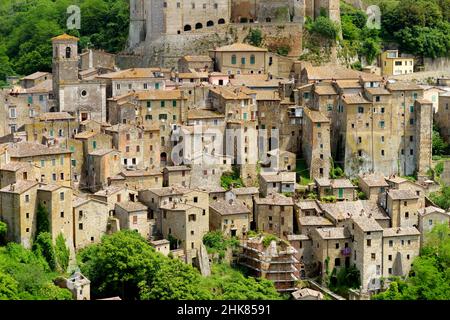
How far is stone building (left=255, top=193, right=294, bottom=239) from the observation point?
50.8 m

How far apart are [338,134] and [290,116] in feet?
8.22

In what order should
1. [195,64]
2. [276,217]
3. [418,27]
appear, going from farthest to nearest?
[418,27] → [195,64] → [276,217]

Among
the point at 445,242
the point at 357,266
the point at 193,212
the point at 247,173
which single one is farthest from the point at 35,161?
the point at 445,242

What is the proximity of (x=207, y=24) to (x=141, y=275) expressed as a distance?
81.5 feet

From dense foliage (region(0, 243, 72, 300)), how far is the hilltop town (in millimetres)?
724

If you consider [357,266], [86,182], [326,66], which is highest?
[326,66]

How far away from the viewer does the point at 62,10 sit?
80.1 meters

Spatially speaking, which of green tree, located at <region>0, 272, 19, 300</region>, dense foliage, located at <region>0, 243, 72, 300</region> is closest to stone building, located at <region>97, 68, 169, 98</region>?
dense foliage, located at <region>0, 243, 72, 300</region>

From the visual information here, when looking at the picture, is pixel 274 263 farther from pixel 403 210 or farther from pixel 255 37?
pixel 255 37

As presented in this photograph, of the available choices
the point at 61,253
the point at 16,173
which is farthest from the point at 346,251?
the point at 16,173

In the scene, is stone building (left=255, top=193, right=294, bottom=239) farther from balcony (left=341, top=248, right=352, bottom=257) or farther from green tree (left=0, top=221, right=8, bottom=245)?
green tree (left=0, top=221, right=8, bottom=245)

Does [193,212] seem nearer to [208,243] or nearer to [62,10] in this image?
[208,243]

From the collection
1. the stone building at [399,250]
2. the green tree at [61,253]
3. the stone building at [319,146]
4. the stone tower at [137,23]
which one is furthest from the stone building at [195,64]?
the green tree at [61,253]

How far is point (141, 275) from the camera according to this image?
44875 mm
